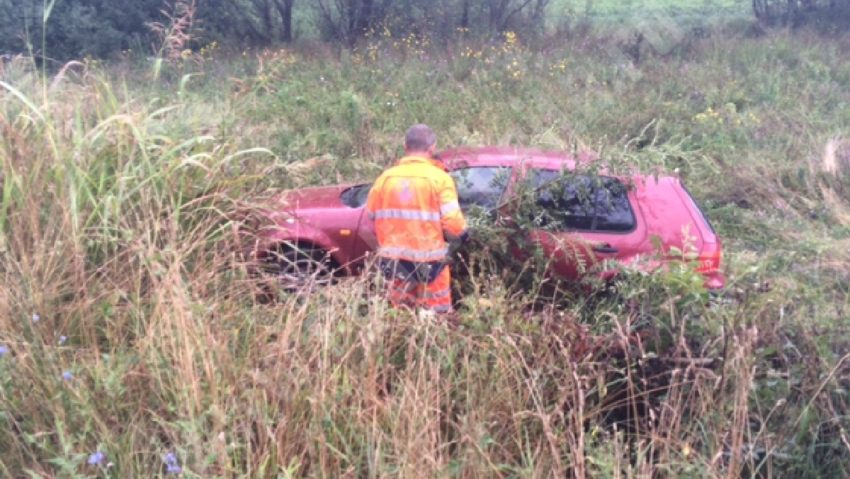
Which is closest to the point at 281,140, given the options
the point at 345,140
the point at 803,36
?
the point at 345,140

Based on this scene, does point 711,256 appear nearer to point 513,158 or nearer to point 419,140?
point 513,158

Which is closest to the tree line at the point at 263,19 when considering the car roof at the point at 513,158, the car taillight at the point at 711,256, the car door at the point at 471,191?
the car roof at the point at 513,158

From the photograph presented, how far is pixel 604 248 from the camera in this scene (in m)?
5.34

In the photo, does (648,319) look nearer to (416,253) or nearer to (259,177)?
(416,253)

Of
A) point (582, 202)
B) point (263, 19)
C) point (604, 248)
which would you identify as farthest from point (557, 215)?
point (263, 19)

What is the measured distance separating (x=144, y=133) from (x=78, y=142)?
37cm

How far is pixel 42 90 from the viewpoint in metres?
4.89

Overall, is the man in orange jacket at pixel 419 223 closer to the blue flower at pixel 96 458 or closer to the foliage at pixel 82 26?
the blue flower at pixel 96 458

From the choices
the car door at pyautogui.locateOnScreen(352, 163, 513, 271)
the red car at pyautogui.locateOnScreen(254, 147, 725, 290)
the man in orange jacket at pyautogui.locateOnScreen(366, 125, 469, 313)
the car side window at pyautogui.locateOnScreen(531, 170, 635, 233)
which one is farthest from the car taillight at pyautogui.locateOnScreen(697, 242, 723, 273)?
the man in orange jacket at pyautogui.locateOnScreen(366, 125, 469, 313)

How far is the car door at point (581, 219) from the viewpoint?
4980 mm

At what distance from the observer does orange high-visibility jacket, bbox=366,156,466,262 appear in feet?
15.7

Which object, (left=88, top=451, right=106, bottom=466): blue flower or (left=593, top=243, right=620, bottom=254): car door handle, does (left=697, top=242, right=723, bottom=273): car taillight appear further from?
(left=88, top=451, right=106, bottom=466): blue flower

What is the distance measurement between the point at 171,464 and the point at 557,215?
3.21 metres

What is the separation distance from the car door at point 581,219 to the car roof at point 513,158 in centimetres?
13
